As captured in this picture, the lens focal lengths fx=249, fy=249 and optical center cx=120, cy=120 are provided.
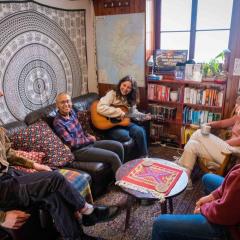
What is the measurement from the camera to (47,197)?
173cm

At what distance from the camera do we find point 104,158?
2482mm

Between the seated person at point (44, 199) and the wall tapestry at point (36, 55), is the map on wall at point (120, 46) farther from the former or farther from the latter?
the seated person at point (44, 199)

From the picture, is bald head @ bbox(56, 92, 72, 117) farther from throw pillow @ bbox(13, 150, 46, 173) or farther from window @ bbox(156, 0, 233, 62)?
window @ bbox(156, 0, 233, 62)

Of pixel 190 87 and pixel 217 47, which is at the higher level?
pixel 217 47

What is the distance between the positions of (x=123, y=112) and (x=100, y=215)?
61.4 inches

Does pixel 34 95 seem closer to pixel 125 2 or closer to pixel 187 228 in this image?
pixel 125 2

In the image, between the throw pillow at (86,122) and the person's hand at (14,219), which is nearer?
the person's hand at (14,219)

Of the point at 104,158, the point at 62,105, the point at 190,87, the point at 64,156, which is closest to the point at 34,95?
the point at 62,105

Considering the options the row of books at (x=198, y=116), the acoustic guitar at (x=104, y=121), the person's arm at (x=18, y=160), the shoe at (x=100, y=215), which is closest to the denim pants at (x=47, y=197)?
the shoe at (x=100, y=215)

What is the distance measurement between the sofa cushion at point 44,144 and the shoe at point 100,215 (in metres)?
0.63

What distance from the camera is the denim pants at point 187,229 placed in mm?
1329

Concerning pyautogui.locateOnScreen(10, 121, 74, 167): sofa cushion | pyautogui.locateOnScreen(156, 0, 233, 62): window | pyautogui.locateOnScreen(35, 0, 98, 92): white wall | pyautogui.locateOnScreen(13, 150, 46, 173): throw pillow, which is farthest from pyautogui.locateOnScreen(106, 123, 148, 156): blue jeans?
pyautogui.locateOnScreen(156, 0, 233, 62): window

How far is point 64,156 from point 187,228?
138cm

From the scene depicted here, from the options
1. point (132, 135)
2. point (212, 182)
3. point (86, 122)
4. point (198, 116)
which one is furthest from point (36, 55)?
point (212, 182)
